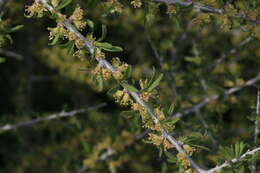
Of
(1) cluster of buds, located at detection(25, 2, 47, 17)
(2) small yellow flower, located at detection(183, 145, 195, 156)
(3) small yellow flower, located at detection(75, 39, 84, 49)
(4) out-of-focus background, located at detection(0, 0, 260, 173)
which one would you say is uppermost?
(1) cluster of buds, located at detection(25, 2, 47, 17)

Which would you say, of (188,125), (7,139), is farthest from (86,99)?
(188,125)

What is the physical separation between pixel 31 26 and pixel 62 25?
2.76m

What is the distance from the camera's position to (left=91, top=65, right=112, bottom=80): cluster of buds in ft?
6.64

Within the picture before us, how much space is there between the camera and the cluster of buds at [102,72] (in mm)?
2025

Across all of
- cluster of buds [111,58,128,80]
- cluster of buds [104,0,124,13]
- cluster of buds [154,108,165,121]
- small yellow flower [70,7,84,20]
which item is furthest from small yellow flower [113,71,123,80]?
cluster of buds [104,0,124,13]

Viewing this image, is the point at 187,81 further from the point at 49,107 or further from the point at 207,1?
the point at 49,107

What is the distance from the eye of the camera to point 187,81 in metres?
3.45

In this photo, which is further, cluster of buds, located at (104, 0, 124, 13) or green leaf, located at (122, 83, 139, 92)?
cluster of buds, located at (104, 0, 124, 13)

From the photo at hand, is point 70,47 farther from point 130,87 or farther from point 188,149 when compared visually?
point 188,149

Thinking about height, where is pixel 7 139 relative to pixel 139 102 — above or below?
below

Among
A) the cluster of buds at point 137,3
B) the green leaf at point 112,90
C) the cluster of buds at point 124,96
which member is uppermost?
the cluster of buds at point 137,3

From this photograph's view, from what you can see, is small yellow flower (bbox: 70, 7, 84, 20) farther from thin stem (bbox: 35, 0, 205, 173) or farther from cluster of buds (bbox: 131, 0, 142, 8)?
cluster of buds (bbox: 131, 0, 142, 8)

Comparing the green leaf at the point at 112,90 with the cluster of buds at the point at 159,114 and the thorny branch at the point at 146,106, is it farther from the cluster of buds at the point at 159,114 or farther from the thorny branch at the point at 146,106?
the cluster of buds at the point at 159,114

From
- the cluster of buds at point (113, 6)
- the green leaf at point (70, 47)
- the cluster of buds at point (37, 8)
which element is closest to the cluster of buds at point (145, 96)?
the green leaf at point (70, 47)
